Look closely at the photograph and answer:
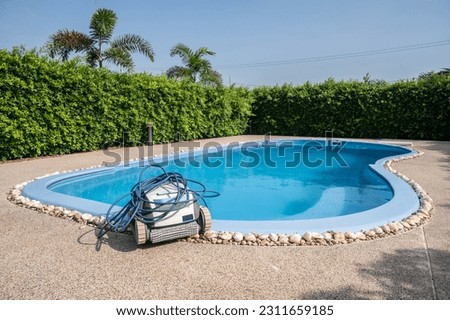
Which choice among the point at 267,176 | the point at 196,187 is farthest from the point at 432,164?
the point at 196,187

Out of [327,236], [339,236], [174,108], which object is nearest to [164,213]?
[327,236]

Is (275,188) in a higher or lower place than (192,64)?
lower

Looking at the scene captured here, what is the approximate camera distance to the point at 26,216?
174 inches

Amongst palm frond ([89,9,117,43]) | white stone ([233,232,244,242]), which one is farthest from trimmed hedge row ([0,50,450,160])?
white stone ([233,232,244,242])

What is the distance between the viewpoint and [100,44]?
18000mm

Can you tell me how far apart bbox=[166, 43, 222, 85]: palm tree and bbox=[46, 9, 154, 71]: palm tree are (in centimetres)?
272

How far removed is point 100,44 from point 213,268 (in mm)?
18351

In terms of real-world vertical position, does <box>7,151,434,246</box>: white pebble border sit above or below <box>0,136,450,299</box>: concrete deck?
above

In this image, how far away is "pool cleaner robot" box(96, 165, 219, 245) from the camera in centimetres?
324

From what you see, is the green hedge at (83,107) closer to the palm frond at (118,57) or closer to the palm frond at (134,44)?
the palm frond at (134,44)

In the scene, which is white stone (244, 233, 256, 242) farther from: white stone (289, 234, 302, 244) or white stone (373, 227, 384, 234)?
white stone (373, 227, 384, 234)

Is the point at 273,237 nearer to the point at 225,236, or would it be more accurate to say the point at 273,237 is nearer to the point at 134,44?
the point at 225,236

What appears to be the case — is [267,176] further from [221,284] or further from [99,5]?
[99,5]

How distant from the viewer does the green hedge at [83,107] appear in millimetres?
9039
